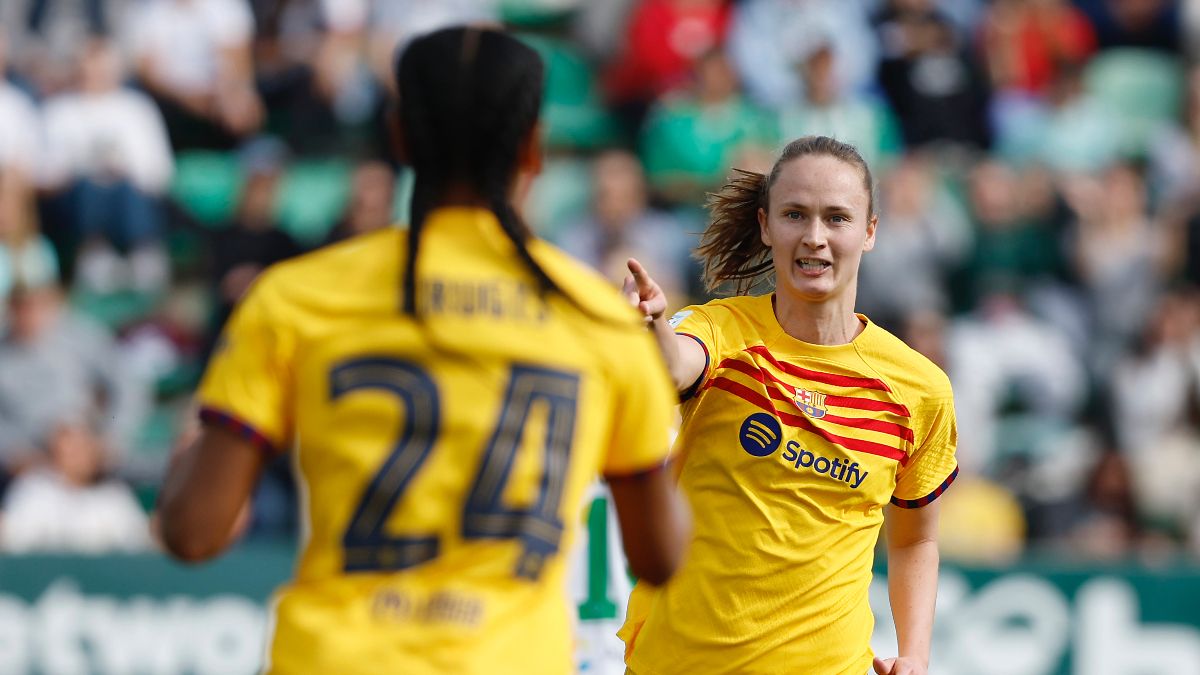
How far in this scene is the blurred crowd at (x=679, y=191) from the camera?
421 inches

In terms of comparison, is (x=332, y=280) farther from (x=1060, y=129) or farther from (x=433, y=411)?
(x=1060, y=129)

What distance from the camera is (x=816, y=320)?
4.37 meters

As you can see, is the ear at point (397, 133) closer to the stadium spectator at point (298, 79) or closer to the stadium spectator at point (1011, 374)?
the stadium spectator at point (1011, 374)

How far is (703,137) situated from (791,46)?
1149 millimetres

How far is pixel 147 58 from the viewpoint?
504 inches

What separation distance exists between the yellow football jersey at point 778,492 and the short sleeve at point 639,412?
1.29m

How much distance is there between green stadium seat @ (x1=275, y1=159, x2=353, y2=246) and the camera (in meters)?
12.1

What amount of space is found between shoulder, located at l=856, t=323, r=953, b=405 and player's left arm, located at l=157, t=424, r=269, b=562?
6.87ft

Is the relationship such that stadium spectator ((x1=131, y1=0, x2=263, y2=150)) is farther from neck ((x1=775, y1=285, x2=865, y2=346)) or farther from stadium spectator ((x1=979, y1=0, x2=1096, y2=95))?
neck ((x1=775, y1=285, x2=865, y2=346))

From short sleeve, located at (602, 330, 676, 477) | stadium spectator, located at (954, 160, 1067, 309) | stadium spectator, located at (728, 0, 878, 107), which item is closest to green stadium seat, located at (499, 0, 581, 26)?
stadium spectator, located at (728, 0, 878, 107)

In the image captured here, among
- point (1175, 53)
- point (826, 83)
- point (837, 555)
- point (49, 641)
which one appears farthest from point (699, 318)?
point (1175, 53)

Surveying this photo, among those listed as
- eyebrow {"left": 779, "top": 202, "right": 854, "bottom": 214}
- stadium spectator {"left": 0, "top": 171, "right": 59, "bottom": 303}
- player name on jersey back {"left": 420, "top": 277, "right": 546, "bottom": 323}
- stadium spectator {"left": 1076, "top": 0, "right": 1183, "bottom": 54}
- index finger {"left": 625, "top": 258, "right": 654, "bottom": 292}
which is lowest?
stadium spectator {"left": 0, "top": 171, "right": 59, "bottom": 303}

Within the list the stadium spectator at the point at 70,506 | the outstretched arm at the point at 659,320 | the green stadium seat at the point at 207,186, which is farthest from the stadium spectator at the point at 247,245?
the outstretched arm at the point at 659,320

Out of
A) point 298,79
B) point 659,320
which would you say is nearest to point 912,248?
point 298,79
